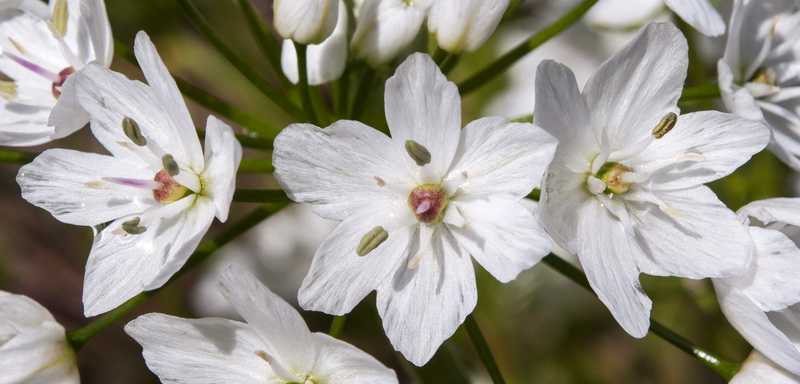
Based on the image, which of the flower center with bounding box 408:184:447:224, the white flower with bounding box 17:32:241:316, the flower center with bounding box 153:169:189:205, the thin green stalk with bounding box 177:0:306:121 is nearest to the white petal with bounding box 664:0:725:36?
the flower center with bounding box 408:184:447:224

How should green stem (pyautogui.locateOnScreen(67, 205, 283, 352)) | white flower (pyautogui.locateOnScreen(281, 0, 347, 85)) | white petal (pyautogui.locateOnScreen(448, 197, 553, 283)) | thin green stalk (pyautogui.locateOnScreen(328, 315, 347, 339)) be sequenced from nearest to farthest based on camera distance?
white petal (pyautogui.locateOnScreen(448, 197, 553, 283)) → thin green stalk (pyautogui.locateOnScreen(328, 315, 347, 339)) → green stem (pyautogui.locateOnScreen(67, 205, 283, 352)) → white flower (pyautogui.locateOnScreen(281, 0, 347, 85))

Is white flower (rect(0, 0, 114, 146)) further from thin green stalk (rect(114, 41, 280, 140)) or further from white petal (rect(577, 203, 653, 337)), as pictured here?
white petal (rect(577, 203, 653, 337))

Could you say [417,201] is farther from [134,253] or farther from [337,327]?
[134,253]

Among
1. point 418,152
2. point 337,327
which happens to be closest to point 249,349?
point 337,327

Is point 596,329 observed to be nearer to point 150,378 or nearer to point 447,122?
point 150,378

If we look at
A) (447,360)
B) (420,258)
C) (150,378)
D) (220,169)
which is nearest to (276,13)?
(220,169)

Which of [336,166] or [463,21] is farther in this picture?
[463,21]

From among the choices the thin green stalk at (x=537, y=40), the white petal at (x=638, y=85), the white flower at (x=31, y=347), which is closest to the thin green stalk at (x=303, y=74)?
the thin green stalk at (x=537, y=40)
